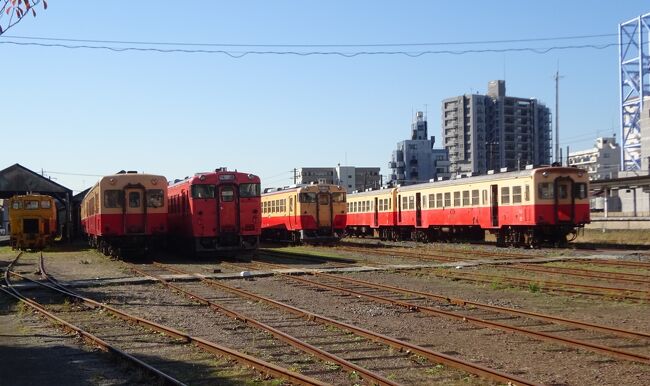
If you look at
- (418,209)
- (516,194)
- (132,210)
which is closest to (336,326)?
(132,210)

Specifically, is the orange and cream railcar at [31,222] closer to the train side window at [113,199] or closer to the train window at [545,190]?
the train side window at [113,199]

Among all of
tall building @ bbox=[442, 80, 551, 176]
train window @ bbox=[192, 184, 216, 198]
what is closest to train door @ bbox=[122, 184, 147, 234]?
train window @ bbox=[192, 184, 216, 198]

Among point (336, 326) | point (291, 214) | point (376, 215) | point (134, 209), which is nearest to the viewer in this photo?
point (336, 326)

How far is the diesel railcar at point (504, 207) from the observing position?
2805 cm

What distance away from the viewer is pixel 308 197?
35969mm

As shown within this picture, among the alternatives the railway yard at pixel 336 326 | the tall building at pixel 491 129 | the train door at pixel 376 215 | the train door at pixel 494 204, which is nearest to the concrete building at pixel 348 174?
the tall building at pixel 491 129

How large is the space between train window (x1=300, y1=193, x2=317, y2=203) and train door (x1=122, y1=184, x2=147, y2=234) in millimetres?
10779

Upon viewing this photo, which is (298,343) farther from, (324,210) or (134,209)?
(324,210)

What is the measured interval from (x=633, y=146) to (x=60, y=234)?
69.4 meters

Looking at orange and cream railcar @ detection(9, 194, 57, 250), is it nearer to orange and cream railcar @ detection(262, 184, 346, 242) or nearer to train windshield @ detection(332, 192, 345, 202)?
orange and cream railcar @ detection(262, 184, 346, 242)

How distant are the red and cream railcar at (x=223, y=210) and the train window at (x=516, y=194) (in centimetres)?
1026

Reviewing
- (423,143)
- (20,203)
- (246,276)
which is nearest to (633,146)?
(423,143)

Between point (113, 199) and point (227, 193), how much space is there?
4132 mm

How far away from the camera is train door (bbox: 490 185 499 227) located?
1198 inches
